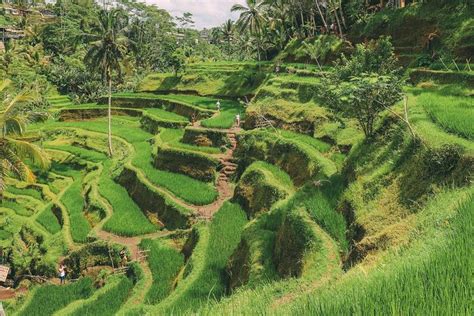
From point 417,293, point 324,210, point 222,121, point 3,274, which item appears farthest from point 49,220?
point 417,293

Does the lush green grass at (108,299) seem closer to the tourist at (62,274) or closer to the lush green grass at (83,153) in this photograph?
the tourist at (62,274)

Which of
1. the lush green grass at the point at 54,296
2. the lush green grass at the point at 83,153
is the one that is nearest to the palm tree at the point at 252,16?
the lush green grass at the point at 83,153

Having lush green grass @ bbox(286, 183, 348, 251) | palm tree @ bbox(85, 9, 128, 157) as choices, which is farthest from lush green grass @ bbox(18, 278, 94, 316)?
palm tree @ bbox(85, 9, 128, 157)

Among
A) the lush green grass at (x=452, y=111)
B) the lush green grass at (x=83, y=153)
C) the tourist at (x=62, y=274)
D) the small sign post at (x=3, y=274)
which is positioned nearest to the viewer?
the small sign post at (x=3, y=274)

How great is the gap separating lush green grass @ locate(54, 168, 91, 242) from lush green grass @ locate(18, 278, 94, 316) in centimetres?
306

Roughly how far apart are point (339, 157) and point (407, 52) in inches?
454

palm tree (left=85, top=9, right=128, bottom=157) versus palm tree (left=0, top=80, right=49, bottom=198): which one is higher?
palm tree (left=85, top=9, right=128, bottom=157)

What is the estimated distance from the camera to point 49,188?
2944 cm

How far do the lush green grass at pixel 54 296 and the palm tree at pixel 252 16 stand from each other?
31.6m

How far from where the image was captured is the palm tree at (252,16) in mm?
41406

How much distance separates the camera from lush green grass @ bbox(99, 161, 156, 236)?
731 inches

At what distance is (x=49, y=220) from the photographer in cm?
2319

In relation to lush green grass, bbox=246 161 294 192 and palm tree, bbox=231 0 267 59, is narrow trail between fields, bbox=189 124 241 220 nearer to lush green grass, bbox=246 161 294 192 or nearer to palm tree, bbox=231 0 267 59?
lush green grass, bbox=246 161 294 192

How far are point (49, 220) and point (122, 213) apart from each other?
5.24 meters
